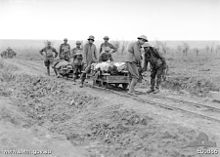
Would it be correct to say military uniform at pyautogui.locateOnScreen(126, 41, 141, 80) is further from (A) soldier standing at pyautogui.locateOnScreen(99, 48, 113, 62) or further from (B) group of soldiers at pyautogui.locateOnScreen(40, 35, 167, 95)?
(A) soldier standing at pyautogui.locateOnScreen(99, 48, 113, 62)

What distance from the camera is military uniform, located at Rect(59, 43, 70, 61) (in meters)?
17.9

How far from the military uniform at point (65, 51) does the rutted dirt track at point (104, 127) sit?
231 inches

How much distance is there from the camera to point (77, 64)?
15.5 meters

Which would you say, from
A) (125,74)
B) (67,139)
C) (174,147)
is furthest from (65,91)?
(174,147)

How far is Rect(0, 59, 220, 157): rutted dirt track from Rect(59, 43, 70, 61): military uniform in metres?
5.86

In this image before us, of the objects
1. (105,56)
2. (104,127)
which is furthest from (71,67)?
(104,127)

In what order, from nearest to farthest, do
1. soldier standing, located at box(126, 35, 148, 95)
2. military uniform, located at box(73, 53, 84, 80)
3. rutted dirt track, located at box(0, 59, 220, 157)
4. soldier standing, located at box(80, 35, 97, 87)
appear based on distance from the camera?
rutted dirt track, located at box(0, 59, 220, 157) < soldier standing, located at box(126, 35, 148, 95) < soldier standing, located at box(80, 35, 97, 87) < military uniform, located at box(73, 53, 84, 80)

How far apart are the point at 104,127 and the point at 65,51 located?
10.0 metres

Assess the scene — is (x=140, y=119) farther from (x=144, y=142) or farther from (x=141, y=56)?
(x=141, y=56)

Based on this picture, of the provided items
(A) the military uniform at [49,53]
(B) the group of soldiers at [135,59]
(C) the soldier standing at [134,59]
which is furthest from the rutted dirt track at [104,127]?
(A) the military uniform at [49,53]

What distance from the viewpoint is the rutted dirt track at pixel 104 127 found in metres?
7.07

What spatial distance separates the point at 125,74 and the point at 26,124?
4911mm

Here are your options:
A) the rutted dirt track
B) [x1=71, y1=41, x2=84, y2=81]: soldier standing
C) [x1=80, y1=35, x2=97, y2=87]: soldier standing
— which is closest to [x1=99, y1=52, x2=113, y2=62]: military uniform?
[x1=80, y1=35, x2=97, y2=87]: soldier standing

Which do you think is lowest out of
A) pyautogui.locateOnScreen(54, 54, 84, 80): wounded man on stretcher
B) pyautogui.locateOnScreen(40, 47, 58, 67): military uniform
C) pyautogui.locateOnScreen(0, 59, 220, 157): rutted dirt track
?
pyautogui.locateOnScreen(0, 59, 220, 157): rutted dirt track
